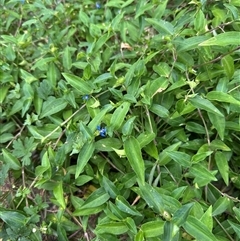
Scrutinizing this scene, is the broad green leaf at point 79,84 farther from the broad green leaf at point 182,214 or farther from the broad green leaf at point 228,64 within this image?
the broad green leaf at point 182,214

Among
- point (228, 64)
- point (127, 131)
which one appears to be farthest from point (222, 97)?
point (127, 131)

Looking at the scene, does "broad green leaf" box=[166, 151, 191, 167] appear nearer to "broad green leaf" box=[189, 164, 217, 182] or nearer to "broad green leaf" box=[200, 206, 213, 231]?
"broad green leaf" box=[189, 164, 217, 182]

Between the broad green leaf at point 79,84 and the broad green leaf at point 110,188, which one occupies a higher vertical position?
the broad green leaf at point 79,84

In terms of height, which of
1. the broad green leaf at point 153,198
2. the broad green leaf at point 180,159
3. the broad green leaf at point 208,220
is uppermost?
the broad green leaf at point 180,159

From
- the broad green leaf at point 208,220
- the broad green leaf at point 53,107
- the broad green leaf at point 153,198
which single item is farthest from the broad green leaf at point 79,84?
the broad green leaf at point 208,220

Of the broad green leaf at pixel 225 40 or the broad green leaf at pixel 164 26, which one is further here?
the broad green leaf at pixel 164 26

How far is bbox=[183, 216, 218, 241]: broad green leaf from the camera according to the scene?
1322mm

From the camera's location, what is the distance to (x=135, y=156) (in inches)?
59.5

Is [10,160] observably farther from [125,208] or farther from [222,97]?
[222,97]

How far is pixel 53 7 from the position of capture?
2354mm

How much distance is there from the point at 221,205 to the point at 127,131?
50 centimetres

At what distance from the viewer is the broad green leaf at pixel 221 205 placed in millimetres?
1575

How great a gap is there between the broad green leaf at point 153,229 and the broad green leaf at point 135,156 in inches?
6.4

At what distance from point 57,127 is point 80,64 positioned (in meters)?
0.36
